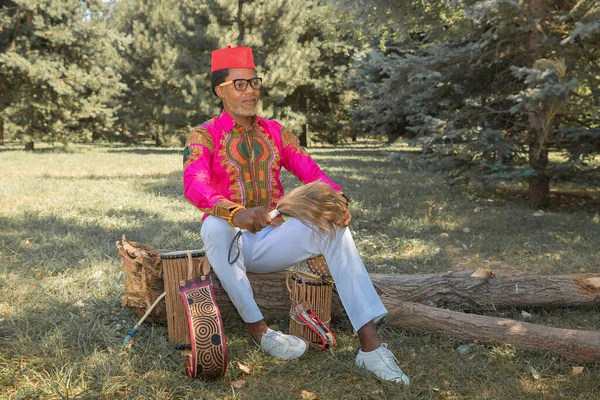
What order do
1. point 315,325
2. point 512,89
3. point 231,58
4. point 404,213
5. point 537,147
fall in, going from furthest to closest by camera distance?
1. point 512,89
2. point 537,147
3. point 404,213
4. point 231,58
5. point 315,325

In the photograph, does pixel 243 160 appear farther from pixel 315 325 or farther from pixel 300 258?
pixel 315 325

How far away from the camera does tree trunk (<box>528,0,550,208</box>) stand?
25.0ft

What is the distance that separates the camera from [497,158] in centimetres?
781

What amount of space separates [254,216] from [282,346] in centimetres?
87

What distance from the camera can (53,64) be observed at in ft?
64.5

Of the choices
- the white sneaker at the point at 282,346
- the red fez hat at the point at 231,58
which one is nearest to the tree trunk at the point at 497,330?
the white sneaker at the point at 282,346

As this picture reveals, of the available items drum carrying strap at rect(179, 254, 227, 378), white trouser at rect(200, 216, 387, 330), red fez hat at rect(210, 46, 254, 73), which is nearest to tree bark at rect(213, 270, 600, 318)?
white trouser at rect(200, 216, 387, 330)

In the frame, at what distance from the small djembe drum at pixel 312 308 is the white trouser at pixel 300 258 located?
231mm

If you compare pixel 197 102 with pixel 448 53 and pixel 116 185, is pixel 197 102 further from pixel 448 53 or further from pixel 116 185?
pixel 448 53

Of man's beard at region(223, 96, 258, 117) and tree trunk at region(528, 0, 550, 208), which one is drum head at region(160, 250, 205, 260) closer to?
man's beard at region(223, 96, 258, 117)

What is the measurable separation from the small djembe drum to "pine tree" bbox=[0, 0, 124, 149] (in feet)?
62.0

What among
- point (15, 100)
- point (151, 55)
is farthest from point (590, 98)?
point (151, 55)

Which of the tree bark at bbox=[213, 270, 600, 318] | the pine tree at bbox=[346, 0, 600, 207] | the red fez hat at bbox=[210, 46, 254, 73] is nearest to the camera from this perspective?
the red fez hat at bbox=[210, 46, 254, 73]

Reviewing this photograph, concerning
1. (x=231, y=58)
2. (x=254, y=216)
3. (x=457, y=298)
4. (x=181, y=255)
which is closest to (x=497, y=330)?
(x=457, y=298)
